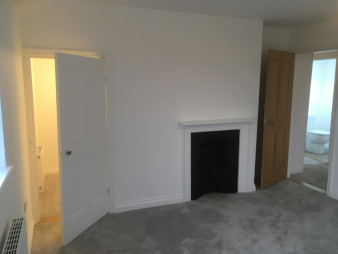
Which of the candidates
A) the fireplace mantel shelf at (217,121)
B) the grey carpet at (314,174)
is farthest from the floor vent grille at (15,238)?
the grey carpet at (314,174)

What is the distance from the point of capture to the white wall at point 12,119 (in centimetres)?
195

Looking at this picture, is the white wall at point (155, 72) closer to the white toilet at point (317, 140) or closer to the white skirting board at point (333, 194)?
the white skirting board at point (333, 194)

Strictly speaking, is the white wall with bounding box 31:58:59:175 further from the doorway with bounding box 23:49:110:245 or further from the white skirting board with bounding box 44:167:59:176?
the doorway with bounding box 23:49:110:245

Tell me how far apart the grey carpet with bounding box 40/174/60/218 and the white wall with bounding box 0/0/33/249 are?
0.61m

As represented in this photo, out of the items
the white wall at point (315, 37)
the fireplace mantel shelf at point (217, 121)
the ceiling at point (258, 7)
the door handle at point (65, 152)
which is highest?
the ceiling at point (258, 7)

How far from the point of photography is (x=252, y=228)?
3029 millimetres

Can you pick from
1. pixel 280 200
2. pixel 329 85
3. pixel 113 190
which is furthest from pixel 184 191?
pixel 329 85

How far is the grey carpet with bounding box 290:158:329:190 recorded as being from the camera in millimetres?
4418

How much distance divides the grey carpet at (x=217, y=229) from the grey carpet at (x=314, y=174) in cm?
63

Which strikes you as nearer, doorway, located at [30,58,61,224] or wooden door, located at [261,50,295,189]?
wooden door, located at [261,50,295,189]

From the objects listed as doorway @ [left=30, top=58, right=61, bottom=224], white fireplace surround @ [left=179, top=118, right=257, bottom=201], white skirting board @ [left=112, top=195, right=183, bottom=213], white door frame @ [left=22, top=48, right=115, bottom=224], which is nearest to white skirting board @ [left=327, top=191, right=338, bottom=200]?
white fireplace surround @ [left=179, top=118, right=257, bottom=201]

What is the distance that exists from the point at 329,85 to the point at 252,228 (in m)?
4.60

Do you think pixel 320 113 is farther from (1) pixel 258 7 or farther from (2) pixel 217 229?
(2) pixel 217 229

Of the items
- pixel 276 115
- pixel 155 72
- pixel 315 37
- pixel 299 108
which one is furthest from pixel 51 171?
pixel 315 37
